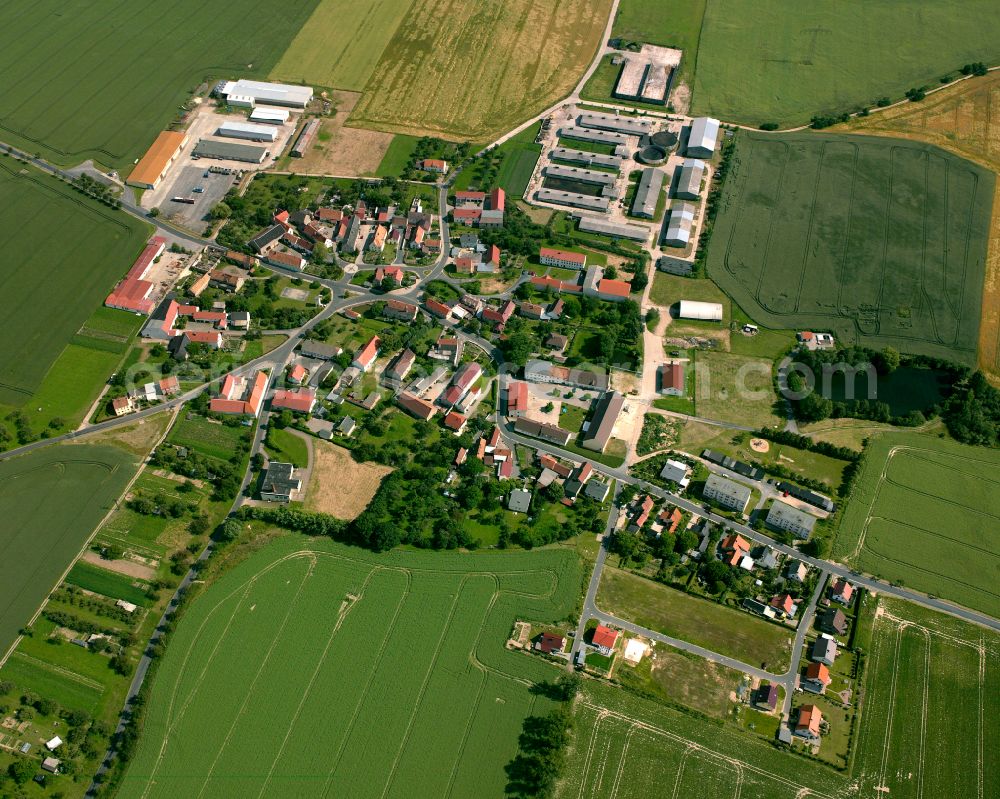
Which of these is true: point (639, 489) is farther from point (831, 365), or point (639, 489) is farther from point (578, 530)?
point (831, 365)

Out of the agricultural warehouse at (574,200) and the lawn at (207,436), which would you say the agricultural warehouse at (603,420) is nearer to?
the agricultural warehouse at (574,200)

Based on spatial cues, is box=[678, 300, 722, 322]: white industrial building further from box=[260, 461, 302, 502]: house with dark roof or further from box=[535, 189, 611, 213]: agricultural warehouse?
box=[260, 461, 302, 502]: house with dark roof

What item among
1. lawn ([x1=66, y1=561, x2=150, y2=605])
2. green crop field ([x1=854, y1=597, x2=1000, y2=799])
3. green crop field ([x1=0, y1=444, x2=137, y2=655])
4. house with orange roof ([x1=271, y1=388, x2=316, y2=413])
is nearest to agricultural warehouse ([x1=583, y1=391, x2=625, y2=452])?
green crop field ([x1=854, y1=597, x2=1000, y2=799])

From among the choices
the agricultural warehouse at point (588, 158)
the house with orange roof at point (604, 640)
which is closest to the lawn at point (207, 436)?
the house with orange roof at point (604, 640)

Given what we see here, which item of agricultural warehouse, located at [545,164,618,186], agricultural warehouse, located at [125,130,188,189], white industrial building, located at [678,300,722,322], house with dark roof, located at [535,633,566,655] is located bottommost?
house with dark roof, located at [535,633,566,655]

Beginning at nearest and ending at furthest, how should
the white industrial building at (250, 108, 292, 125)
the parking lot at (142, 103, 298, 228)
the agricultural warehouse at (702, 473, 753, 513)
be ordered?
the agricultural warehouse at (702, 473, 753, 513) < the parking lot at (142, 103, 298, 228) < the white industrial building at (250, 108, 292, 125)
